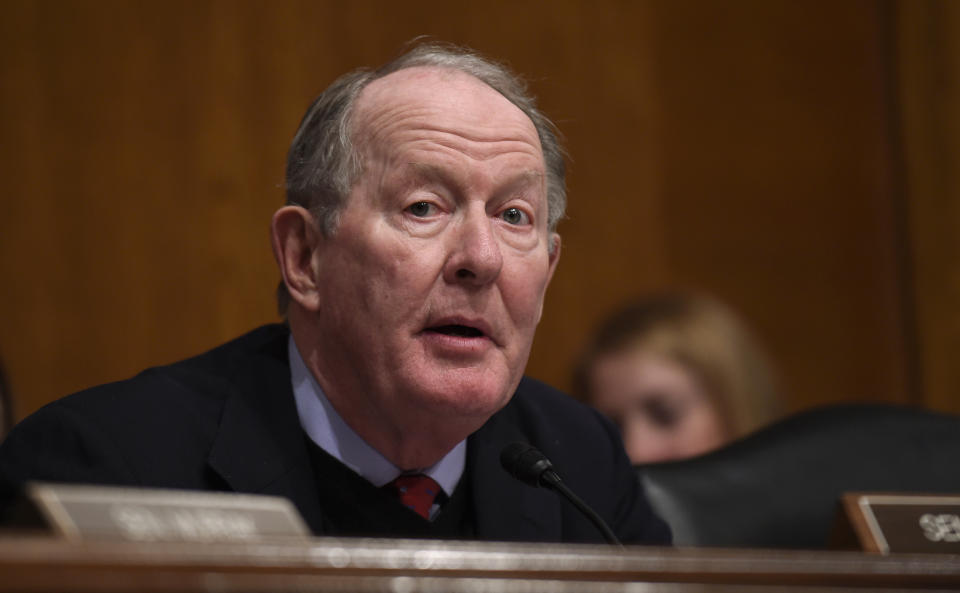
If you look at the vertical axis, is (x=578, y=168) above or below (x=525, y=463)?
below

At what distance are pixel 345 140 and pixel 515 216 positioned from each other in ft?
0.91

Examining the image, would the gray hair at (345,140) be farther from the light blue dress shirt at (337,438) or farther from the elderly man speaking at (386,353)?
the light blue dress shirt at (337,438)

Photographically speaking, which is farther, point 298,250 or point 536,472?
point 298,250

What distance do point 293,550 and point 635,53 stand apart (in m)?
3.30

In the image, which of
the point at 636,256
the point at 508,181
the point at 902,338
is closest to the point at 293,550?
the point at 508,181

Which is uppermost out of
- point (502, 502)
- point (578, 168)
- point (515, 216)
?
point (515, 216)

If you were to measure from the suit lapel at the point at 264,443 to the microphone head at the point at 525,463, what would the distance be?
282 mm

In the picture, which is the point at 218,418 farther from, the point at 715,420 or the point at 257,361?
the point at 715,420

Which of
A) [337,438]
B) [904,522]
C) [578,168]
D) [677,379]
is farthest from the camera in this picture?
[578,168]

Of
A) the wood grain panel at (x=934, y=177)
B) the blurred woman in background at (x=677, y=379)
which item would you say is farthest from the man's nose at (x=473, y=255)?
the wood grain panel at (x=934, y=177)

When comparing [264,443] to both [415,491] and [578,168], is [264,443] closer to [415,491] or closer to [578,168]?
[415,491]

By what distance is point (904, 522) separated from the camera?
1.27 m

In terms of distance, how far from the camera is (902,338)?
410 cm

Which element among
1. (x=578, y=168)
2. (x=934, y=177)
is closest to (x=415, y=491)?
(x=578, y=168)
